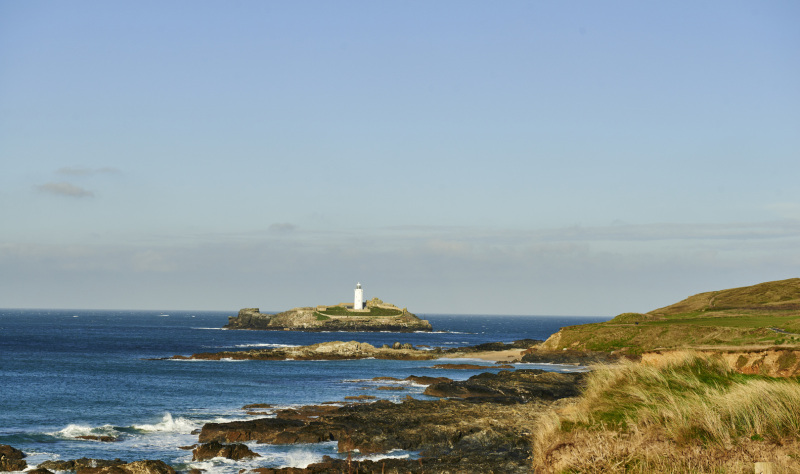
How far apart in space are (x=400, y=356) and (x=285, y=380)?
1198 inches

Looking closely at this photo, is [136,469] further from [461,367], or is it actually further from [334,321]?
[334,321]

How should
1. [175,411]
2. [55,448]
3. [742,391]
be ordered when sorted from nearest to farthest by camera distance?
[742,391], [55,448], [175,411]

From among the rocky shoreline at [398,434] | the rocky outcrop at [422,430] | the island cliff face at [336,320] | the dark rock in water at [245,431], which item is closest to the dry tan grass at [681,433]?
Answer: the rocky shoreline at [398,434]

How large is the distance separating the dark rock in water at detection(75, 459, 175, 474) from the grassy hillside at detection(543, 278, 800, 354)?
142 feet

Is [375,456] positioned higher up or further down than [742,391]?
further down

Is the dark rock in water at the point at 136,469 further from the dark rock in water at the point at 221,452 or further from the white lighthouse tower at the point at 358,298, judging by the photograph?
the white lighthouse tower at the point at 358,298

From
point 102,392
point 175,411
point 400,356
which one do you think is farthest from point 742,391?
point 400,356

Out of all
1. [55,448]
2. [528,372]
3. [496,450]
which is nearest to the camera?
[496,450]

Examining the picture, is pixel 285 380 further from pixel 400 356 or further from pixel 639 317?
pixel 639 317

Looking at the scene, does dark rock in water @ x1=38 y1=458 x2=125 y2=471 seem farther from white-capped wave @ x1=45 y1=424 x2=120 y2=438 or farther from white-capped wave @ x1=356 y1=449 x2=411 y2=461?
white-capped wave @ x1=356 y1=449 x2=411 y2=461

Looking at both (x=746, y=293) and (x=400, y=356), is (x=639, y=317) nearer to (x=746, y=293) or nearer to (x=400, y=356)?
(x=746, y=293)

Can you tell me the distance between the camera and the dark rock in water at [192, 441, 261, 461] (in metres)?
25.7

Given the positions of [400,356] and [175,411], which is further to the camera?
[400,356]

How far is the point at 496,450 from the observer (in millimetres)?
25281
